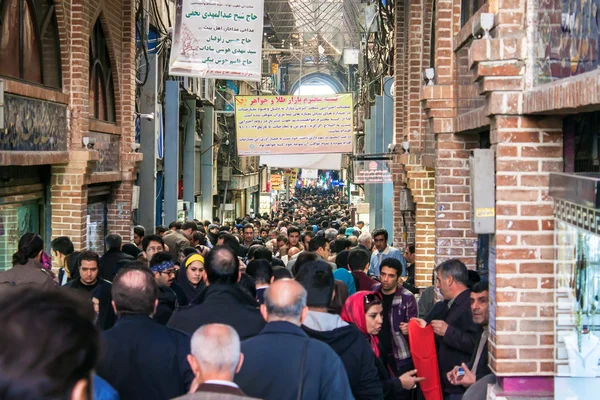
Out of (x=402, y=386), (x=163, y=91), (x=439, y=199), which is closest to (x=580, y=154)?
(x=402, y=386)

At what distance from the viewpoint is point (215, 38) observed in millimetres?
14680

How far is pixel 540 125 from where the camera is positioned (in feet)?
19.4

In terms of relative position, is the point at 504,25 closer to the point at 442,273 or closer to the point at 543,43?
the point at 543,43

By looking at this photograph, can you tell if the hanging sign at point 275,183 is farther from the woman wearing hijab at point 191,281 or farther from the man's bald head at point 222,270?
the man's bald head at point 222,270

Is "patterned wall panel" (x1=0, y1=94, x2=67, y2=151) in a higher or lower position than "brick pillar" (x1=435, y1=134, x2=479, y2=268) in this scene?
higher

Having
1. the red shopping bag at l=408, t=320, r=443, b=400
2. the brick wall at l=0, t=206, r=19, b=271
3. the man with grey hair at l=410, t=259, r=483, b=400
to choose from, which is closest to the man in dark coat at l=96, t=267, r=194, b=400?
the red shopping bag at l=408, t=320, r=443, b=400

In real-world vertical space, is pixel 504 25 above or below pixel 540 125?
above

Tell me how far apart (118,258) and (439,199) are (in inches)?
136

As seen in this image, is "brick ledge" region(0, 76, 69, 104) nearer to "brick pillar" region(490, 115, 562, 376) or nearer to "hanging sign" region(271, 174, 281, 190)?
"brick pillar" region(490, 115, 562, 376)

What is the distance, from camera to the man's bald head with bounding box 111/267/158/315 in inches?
185

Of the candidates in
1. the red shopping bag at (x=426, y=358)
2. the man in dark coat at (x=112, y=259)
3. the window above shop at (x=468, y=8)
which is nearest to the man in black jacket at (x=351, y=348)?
the red shopping bag at (x=426, y=358)

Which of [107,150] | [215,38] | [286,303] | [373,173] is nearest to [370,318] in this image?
[286,303]

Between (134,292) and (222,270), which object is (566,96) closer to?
(222,270)

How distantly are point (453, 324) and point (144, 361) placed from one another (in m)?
2.94
